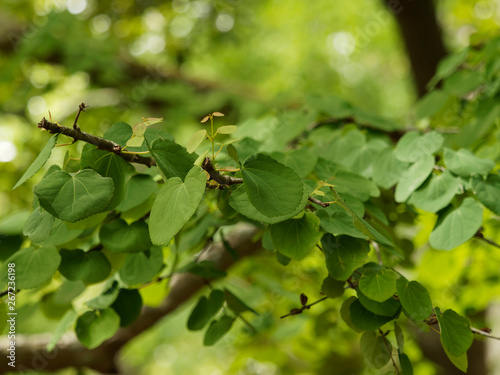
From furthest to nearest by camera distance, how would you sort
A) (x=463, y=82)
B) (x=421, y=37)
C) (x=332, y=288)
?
(x=421, y=37) → (x=463, y=82) → (x=332, y=288)

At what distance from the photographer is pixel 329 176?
0.56 meters

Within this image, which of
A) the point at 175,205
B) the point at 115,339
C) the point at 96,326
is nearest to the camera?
the point at 175,205

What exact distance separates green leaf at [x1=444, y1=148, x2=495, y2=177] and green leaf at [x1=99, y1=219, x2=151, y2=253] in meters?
0.38

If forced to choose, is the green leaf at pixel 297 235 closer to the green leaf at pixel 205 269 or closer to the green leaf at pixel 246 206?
the green leaf at pixel 246 206

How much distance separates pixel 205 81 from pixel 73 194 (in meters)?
2.29

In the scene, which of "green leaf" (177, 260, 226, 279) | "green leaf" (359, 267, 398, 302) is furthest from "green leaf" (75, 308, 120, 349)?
"green leaf" (359, 267, 398, 302)

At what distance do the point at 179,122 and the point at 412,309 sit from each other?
185cm

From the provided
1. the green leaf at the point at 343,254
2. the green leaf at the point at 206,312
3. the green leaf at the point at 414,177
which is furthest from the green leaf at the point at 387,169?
the green leaf at the point at 206,312

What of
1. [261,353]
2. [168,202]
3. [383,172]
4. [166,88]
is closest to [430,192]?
[383,172]

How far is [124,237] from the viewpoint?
495 mm

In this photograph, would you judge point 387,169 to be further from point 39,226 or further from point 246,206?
point 39,226

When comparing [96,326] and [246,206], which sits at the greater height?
[246,206]

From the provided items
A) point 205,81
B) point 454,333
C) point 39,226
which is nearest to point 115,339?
point 39,226

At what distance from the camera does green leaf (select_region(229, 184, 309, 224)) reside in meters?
A: 0.40
